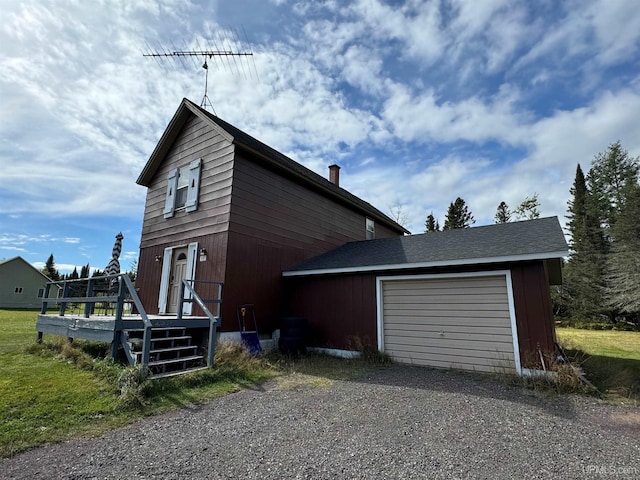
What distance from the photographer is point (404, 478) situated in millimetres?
2699

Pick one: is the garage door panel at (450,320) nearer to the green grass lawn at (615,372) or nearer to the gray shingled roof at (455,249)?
the gray shingled roof at (455,249)

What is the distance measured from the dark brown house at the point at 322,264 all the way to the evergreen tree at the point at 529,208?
942 inches

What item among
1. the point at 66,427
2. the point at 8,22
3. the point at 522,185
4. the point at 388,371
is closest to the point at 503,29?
the point at 388,371

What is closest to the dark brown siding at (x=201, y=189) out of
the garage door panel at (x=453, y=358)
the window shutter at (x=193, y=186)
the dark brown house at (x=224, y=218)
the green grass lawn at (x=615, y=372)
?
the dark brown house at (x=224, y=218)

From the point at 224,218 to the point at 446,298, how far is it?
19.7 feet

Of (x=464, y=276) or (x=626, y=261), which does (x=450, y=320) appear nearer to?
(x=464, y=276)

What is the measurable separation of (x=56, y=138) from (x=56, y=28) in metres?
4.06

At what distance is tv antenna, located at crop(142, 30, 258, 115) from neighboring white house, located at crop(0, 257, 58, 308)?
108ft

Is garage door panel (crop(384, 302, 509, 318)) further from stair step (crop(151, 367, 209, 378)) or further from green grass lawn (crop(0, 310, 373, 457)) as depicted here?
stair step (crop(151, 367, 209, 378))

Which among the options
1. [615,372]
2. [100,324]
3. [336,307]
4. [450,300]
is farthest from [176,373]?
[615,372]

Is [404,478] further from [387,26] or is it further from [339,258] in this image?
[387,26]

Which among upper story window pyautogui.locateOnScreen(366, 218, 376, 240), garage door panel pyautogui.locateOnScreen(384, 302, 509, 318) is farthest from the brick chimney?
garage door panel pyautogui.locateOnScreen(384, 302, 509, 318)

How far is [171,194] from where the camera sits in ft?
34.1

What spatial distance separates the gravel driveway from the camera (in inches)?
112
